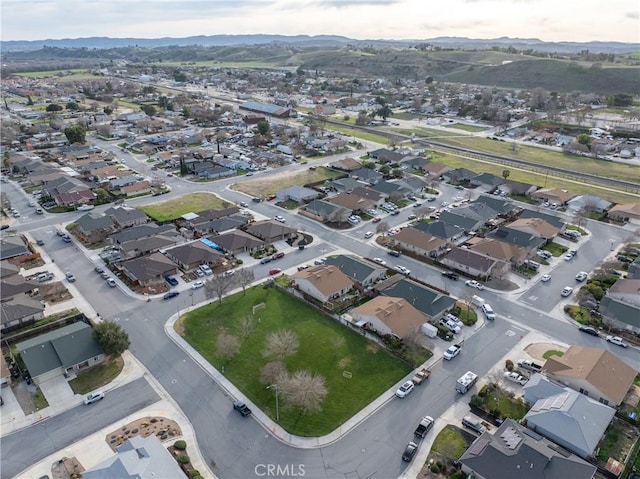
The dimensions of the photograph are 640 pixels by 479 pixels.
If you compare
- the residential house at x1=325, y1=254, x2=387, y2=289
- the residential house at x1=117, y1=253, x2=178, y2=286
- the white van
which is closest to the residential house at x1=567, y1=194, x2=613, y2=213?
the white van

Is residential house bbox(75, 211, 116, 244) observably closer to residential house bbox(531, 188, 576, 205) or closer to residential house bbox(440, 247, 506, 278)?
residential house bbox(440, 247, 506, 278)

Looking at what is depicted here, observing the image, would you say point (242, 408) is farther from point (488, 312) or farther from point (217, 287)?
point (488, 312)

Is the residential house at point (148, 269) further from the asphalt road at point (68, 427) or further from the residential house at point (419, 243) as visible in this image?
the residential house at point (419, 243)

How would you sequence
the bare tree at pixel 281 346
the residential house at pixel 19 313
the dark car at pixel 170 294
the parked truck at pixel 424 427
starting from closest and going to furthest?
the parked truck at pixel 424 427 < the bare tree at pixel 281 346 < the residential house at pixel 19 313 < the dark car at pixel 170 294

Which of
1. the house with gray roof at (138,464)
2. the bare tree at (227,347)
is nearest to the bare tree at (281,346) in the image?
the bare tree at (227,347)

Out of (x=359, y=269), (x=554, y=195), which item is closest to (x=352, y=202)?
(x=359, y=269)

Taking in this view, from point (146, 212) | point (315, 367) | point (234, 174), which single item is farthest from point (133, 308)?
point (234, 174)

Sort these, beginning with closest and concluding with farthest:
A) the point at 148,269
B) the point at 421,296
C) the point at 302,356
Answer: the point at 302,356, the point at 421,296, the point at 148,269
